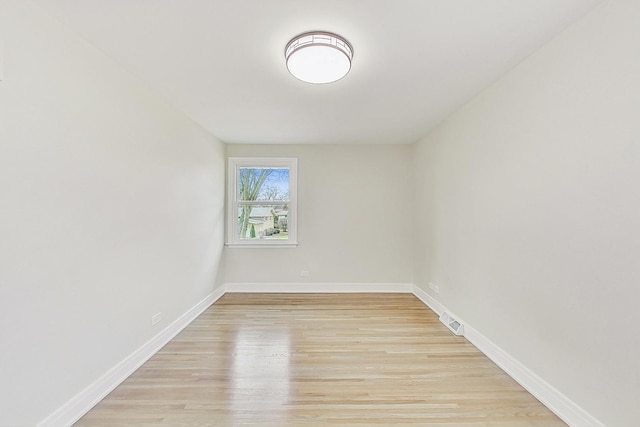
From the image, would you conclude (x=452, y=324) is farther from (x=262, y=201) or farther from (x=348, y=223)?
(x=262, y=201)

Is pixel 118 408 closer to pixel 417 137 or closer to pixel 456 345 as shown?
pixel 456 345

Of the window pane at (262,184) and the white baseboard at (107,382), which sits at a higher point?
the window pane at (262,184)

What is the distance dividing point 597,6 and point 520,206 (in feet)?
4.01

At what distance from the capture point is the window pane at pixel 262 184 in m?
4.39

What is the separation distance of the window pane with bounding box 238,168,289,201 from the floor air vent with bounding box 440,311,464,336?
2809 mm

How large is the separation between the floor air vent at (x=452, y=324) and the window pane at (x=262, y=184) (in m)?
2.81

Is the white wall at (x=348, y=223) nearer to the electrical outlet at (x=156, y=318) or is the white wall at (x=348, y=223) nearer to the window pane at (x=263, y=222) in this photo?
the window pane at (x=263, y=222)

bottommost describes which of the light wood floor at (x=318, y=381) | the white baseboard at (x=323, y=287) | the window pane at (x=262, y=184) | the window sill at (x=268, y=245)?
the light wood floor at (x=318, y=381)

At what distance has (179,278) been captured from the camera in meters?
2.90

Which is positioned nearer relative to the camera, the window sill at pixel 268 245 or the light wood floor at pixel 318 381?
the light wood floor at pixel 318 381

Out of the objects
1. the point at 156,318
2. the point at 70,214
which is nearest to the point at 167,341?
the point at 156,318

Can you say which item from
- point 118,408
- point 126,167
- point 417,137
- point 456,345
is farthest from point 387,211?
point 118,408

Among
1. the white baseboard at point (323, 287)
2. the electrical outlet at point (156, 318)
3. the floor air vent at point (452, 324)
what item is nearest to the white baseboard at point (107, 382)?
the electrical outlet at point (156, 318)

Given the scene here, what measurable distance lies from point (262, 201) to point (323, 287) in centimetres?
172
